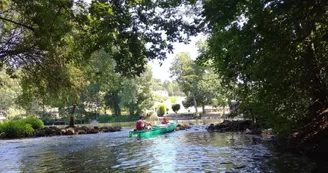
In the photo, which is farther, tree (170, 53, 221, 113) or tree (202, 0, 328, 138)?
tree (170, 53, 221, 113)

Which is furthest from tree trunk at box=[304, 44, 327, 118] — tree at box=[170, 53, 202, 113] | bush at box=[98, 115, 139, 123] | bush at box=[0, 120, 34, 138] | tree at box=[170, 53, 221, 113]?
bush at box=[98, 115, 139, 123]

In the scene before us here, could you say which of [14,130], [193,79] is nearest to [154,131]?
[14,130]

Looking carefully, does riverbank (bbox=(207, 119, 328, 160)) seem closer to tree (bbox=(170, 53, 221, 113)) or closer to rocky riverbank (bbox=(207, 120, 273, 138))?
rocky riverbank (bbox=(207, 120, 273, 138))

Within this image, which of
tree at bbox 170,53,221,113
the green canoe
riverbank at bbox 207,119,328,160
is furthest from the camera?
tree at bbox 170,53,221,113

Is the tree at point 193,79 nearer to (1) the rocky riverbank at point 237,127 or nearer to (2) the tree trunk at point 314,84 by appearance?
(1) the rocky riverbank at point 237,127

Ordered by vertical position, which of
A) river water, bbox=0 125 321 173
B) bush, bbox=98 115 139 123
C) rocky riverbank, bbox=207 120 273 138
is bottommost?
river water, bbox=0 125 321 173

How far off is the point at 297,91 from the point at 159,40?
631 cm

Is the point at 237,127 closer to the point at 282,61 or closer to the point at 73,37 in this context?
the point at 282,61

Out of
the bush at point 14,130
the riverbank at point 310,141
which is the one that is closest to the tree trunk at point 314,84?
the riverbank at point 310,141

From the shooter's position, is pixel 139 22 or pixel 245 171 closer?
pixel 139 22

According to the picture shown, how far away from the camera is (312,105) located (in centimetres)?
1369

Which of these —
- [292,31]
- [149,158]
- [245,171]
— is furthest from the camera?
[149,158]

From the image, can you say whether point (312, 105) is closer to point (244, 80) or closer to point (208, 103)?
point (244, 80)

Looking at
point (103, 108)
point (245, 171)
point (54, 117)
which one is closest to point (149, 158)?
point (245, 171)
